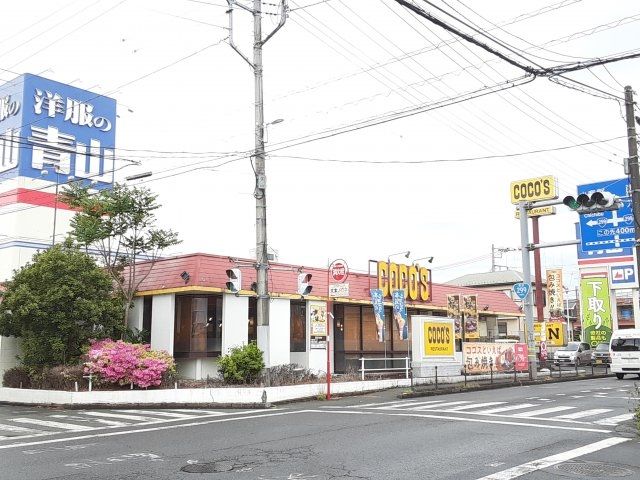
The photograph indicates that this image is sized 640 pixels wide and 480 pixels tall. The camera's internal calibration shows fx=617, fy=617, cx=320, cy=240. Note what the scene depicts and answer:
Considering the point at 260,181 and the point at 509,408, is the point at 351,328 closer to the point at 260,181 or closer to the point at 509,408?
the point at 260,181

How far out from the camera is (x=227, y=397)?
19.3 meters

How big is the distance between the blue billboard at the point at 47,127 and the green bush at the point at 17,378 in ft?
79.2

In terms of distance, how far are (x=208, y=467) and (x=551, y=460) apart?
5153 millimetres

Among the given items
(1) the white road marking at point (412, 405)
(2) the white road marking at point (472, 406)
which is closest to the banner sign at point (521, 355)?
(1) the white road marking at point (412, 405)

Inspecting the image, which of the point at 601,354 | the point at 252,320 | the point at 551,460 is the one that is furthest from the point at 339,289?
the point at 601,354

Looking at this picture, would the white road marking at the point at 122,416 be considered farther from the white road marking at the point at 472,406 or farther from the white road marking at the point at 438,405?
the white road marking at the point at 472,406

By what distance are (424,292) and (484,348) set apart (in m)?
4.25

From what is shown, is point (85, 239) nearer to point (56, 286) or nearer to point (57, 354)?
A: point (56, 286)

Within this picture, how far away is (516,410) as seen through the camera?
1630cm

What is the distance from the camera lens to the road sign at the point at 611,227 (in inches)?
816

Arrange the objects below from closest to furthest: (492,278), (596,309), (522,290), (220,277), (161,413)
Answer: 1. (161,413)
2. (220,277)
3. (522,290)
4. (596,309)
5. (492,278)

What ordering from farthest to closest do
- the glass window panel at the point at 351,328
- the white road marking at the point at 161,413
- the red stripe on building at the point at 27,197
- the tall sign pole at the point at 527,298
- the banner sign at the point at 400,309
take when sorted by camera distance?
1. the red stripe on building at the point at 27,197
2. the tall sign pole at the point at 527,298
3. the glass window panel at the point at 351,328
4. the banner sign at the point at 400,309
5. the white road marking at the point at 161,413

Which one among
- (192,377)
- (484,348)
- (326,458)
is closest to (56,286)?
(192,377)

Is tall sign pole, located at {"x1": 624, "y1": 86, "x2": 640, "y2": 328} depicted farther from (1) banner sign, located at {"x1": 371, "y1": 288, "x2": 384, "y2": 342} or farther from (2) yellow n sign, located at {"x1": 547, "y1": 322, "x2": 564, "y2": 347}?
Answer: (2) yellow n sign, located at {"x1": 547, "y1": 322, "x2": 564, "y2": 347}
